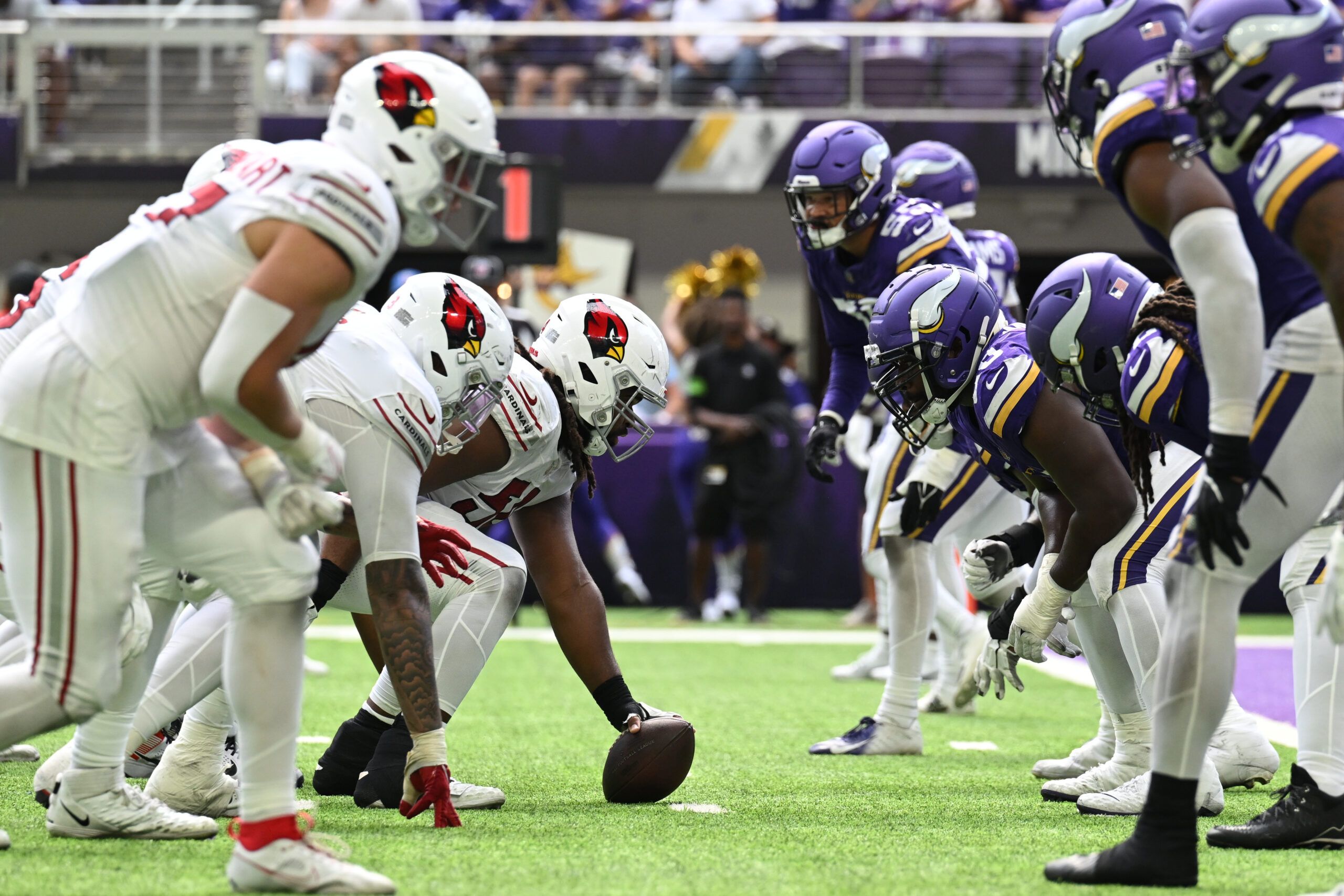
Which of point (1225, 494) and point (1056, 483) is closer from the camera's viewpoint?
point (1225, 494)

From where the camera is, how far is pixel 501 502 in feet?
15.4

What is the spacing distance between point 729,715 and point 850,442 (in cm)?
346

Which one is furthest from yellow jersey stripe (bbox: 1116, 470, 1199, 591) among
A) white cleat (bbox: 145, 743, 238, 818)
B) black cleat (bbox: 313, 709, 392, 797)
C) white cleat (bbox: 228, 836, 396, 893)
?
white cleat (bbox: 145, 743, 238, 818)

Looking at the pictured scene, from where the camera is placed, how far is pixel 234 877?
3002mm

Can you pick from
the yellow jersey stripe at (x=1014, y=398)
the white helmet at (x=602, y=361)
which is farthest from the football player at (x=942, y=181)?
the white helmet at (x=602, y=361)

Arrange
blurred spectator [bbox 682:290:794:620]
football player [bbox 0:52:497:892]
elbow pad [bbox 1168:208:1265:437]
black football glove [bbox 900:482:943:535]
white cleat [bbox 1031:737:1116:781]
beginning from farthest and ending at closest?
1. blurred spectator [bbox 682:290:794:620]
2. black football glove [bbox 900:482:943:535]
3. white cleat [bbox 1031:737:1116:781]
4. elbow pad [bbox 1168:208:1265:437]
5. football player [bbox 0:52:497:892]

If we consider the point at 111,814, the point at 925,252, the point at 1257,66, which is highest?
the point at 1257,66

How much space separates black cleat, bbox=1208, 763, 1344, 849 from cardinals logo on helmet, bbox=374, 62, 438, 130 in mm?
2362

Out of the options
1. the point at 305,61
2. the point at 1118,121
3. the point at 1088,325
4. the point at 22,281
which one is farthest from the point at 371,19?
the point at 1118,121

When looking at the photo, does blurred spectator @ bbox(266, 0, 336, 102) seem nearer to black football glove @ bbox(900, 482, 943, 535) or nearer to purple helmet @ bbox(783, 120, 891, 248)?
purple helmet @ bbox(783, 120, 891, 248)

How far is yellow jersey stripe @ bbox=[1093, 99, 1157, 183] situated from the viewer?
10.4 feet

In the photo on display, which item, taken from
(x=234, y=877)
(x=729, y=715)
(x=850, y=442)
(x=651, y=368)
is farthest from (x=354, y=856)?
(x=850, y=442)

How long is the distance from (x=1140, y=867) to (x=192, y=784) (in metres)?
2.28

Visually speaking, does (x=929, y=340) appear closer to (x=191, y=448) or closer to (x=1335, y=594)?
(x=1335, y=594)
